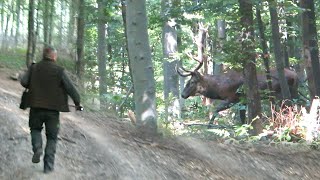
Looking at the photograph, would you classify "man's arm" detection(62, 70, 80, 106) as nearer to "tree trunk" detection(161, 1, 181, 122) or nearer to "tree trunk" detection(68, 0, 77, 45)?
"tree trunk" detection(68, 0, 77, 45)

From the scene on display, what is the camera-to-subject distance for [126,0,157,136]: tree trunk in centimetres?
840

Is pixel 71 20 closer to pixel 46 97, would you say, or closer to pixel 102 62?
pixel 102 62

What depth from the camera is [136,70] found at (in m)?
8.62

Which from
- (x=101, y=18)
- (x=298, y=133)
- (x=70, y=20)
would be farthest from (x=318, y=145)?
(x=70, y=20)

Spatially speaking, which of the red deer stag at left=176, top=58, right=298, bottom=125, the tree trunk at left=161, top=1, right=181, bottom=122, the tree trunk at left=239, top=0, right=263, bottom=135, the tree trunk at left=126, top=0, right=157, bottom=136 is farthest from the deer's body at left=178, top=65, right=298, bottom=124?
the tree trunk at left=126, top=0, right=157, bottom=136

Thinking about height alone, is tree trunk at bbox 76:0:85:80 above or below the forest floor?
above

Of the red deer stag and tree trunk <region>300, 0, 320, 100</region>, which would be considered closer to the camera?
tree trunk <region>300, 0, 320, 100</region>

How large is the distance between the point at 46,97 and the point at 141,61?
276 centimetres

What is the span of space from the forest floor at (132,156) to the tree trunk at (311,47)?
3960 mm

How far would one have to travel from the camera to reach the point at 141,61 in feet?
28.1

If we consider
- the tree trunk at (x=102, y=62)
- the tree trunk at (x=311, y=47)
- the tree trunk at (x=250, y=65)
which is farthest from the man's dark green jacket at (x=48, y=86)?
the tree trunk at (x=311, y=47)

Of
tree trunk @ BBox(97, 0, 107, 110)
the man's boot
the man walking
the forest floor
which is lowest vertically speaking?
the forest floor

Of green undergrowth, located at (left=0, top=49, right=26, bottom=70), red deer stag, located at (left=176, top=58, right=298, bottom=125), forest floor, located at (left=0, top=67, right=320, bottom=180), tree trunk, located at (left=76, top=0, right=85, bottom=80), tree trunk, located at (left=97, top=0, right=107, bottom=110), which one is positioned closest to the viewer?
→ forest floor, located at (left=0, top=67, right=320, bottom=180)

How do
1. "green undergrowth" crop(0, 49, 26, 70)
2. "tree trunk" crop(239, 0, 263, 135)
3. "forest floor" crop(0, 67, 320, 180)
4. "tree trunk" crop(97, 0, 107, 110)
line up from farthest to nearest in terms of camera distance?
"green undergrowth" crop(0, 49, 26, 70)
"tree trunk" crop(97, 0, 107, 110)
"tree trunk" crop(239, 0, 263, 135)
"forest floor" crop(0, 67, 320, 180)
